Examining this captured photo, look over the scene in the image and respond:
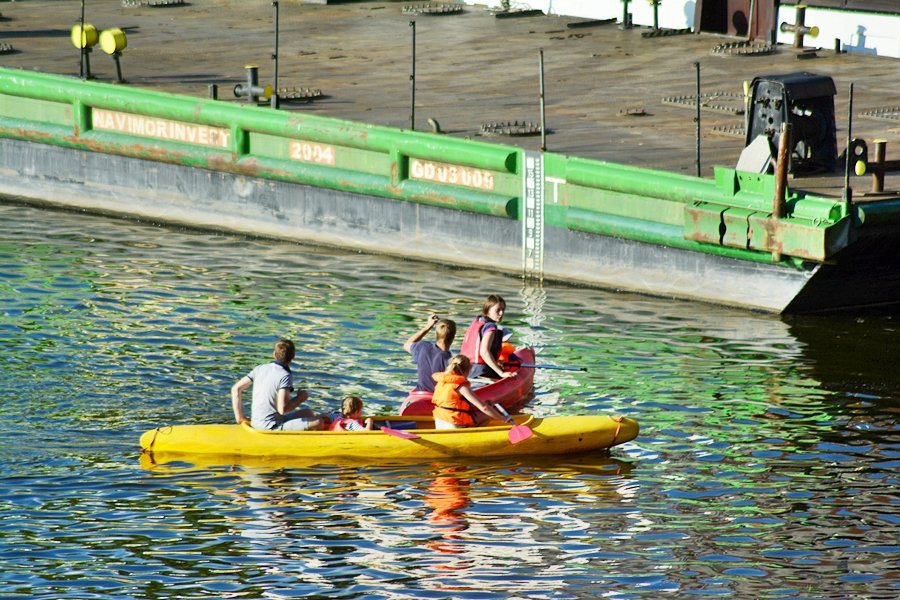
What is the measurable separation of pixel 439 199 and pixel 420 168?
600mm

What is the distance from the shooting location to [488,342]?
1888 cm

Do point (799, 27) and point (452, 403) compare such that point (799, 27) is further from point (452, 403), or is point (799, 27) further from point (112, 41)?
point (452, 403)

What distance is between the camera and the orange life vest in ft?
56.4

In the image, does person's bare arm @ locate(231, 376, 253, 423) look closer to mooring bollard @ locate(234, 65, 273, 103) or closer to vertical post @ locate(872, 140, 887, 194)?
vertical post @ locate(872, 140, 887, 194)

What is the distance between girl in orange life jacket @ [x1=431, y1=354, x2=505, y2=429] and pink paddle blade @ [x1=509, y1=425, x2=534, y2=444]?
0.30 m

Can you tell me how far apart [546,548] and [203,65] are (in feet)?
59.8

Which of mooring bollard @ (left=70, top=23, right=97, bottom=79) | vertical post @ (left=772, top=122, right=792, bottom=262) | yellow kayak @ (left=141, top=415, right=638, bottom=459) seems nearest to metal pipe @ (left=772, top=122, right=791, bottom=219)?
vertical post @ (left=772, top=122, right=792, bottom=262)

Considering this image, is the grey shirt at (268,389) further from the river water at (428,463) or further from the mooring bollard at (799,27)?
the mooring bollard at (799,27)

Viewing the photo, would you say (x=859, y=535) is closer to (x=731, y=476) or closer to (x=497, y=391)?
(x=731, y=476)

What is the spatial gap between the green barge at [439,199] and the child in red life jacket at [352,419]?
663cm

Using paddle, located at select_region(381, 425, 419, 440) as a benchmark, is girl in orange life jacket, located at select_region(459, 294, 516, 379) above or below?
above

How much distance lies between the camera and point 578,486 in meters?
16.3

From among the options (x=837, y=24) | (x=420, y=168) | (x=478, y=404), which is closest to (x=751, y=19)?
(x=837, y=24)

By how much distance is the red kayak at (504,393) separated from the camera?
1786cm
